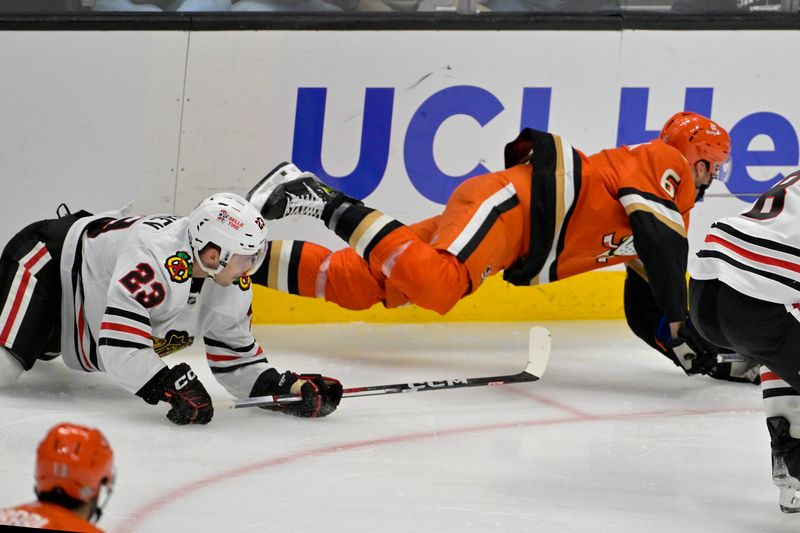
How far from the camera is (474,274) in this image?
386cm

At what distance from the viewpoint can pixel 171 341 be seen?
10.6 feet

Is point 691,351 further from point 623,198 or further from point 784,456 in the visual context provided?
point 784,456

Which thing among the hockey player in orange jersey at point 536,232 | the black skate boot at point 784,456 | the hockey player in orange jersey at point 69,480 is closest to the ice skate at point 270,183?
the hockey player in orange jersey at point 536,232

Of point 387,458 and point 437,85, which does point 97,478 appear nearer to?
point 387,458

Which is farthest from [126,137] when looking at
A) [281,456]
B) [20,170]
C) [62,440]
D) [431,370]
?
[62,440]

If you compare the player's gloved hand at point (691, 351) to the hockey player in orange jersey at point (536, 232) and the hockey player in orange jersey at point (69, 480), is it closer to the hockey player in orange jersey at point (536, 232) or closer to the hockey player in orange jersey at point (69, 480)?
the hockey player in orange jersey at point (536, 232)

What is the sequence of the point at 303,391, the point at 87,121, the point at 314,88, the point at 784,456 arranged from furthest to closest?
the point at 314,88, the point at 87,121, the point at 303,391, the point at 784,456

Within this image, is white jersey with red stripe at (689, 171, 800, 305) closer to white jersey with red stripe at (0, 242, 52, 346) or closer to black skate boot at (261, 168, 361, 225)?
black skate boot at (261, 168, 361, 225)

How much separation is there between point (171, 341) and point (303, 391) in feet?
1.19

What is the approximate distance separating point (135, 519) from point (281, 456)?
1.95ft

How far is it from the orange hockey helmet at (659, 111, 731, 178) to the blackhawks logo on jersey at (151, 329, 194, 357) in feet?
5.62

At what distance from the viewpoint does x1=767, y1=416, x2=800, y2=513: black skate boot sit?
2.39 m

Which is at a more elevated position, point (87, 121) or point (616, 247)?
point (87, 121)

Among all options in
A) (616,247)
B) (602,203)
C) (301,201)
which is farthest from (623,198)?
(301,201)
